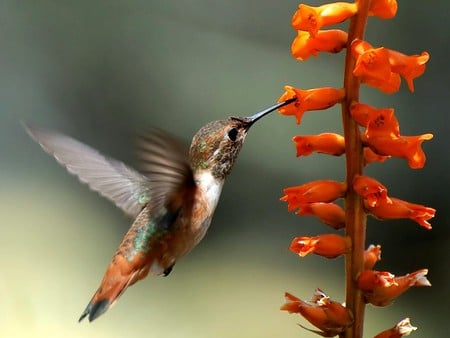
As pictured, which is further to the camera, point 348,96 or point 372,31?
point 372,31

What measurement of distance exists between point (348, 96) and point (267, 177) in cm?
271

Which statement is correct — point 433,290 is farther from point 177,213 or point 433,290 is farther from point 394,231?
point 177,213

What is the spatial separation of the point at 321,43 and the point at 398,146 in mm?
265

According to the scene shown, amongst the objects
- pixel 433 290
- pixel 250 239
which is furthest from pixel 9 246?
pixel 433 290

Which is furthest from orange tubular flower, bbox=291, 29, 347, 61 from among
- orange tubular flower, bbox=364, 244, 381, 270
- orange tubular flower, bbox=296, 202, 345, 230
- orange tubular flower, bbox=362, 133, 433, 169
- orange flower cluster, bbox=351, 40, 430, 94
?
orange tubular flower, bbox=364, 244, 381, 270

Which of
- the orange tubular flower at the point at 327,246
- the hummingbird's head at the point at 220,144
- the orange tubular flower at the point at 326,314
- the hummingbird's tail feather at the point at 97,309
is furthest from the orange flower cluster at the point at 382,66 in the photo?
the hummingbird's tail feather at the point at 97,309

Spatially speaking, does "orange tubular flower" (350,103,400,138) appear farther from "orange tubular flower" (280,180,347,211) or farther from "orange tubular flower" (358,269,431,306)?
"orange tubular flower" (358,269,431,306)

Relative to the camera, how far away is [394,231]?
4141mm

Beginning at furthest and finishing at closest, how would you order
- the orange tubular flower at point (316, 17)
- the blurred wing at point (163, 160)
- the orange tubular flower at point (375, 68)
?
the blurred wing at point (163, 160) → the orange tubular flower at point (316, 17) → the orange tubular flower at point (375, 68)

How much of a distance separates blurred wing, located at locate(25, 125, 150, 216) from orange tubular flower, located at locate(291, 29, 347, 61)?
59 centimetres

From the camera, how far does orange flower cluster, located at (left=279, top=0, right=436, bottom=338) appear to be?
148 cm

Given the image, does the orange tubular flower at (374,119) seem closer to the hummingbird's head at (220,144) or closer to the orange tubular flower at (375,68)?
the orange tubular flower at (375,68)

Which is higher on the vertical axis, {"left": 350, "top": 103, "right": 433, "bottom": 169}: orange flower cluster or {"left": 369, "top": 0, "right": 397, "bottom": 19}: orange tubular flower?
{"left": 369, "top": 0, "right": 397, "bottom": 19}: orange tubular flower

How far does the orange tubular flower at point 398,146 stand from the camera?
1501mm
